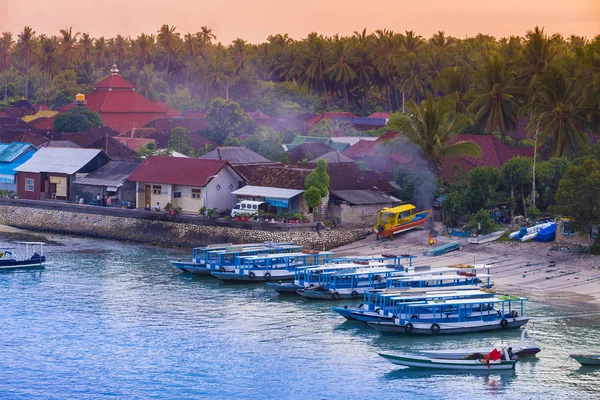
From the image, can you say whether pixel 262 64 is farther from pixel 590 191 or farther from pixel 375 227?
pixel 590 191

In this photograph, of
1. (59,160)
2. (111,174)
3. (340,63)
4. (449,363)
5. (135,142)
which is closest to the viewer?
(449,363)

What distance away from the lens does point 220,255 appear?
55.1 metres

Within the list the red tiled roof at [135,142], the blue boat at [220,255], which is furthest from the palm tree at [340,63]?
the blue boat at [220,255]

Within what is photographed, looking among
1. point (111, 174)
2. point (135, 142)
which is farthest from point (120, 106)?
point (111, 174)

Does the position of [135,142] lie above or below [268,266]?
above

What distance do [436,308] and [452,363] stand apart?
5.44 meters

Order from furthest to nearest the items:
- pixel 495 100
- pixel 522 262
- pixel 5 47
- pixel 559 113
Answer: pixel 5 47 → pixel 495 100 → pixel 559 113 → pixel 522 262

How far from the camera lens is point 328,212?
65.1 metres

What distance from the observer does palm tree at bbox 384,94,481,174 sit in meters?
65.6

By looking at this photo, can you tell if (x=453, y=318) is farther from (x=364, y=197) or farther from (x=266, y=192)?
(x=266, y=192)

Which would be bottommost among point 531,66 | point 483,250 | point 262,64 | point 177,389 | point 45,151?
point 177,389

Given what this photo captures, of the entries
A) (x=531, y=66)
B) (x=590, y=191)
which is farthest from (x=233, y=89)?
(x=590, y=191)

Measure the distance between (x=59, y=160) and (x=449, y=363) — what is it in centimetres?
4693

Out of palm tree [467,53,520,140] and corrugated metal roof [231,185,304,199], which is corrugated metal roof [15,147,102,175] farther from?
palm tree [467,53,520,140]
